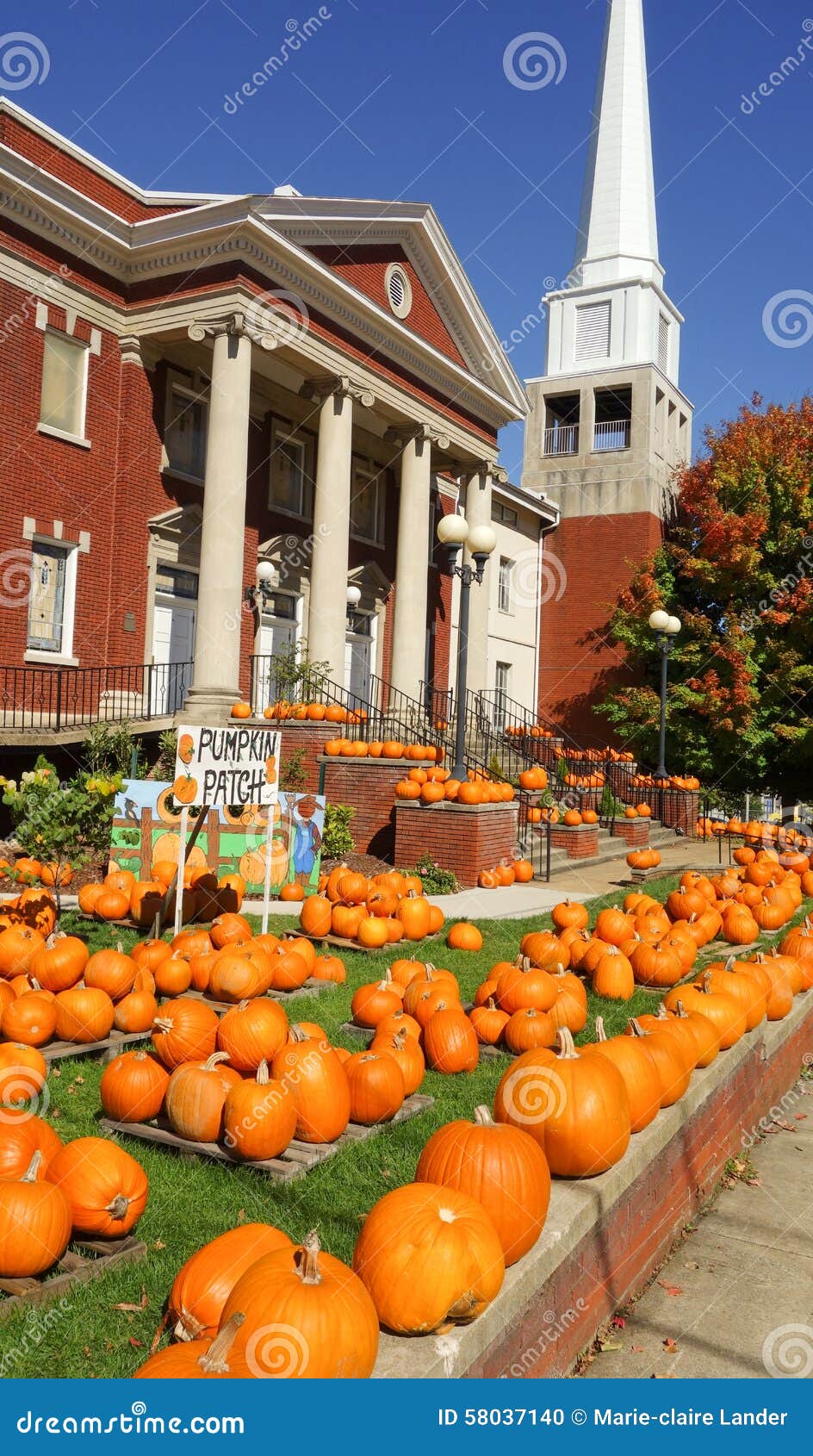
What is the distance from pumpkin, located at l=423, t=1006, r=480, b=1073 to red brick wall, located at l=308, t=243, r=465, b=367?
58.0 feet

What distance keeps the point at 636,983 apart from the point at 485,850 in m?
5.65

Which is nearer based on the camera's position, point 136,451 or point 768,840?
point 768,840

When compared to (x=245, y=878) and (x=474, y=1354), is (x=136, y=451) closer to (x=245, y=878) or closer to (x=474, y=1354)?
(x=245, y=878)

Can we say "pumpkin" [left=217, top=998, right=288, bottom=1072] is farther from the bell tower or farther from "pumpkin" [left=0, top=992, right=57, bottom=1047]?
the bell tower

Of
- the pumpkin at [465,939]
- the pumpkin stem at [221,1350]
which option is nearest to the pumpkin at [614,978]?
the pumpkin at [465,939]

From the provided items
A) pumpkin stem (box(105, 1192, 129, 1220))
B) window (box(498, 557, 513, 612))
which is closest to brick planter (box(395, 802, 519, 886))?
pumpkin stem (box(105, 1192, 129, 1220))

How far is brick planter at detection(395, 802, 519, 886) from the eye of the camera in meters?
13.1

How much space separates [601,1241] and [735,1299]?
2.39 feet

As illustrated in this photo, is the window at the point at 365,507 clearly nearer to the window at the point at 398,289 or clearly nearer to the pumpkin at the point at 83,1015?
the window at the point at 398,289

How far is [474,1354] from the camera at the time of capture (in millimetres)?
2738

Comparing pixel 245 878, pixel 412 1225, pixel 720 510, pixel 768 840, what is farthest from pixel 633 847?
pixel 412 1225

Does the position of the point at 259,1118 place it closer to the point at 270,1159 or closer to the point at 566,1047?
the point at 270,1159

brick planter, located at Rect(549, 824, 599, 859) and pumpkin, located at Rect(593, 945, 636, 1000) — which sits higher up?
brick planter, located at Rect(549, 824, 599, 859)

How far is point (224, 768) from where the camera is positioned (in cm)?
823
